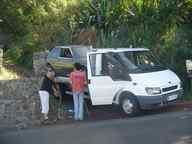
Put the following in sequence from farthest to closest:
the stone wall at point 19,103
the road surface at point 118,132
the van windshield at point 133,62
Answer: the stone wall at point 19,103
the van windshield at point 133,62
the road surface at point 118,132

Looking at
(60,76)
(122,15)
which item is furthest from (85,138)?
(122,15)

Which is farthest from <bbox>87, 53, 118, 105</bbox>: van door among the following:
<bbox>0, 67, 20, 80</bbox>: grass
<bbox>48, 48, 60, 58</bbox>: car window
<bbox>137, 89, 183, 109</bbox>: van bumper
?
<bbox>0, 67, 20, 80</bbox>: grass

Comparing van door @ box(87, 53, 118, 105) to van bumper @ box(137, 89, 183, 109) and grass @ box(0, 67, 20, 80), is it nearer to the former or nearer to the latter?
van bumper @ box(137, 89, 183, 109)

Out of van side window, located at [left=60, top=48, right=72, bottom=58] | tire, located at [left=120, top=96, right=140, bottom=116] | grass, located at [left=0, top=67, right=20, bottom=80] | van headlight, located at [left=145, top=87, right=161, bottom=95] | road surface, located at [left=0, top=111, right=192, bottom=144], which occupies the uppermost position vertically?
van side window, located at [left=60, top=48, right=72, bottom=58]

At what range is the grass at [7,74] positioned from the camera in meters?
24.2

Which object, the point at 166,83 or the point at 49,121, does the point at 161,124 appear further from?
the point at 49,121

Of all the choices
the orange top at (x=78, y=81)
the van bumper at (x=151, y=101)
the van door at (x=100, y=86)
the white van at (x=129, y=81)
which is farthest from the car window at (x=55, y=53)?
the van bumper at (x=151, y=101)

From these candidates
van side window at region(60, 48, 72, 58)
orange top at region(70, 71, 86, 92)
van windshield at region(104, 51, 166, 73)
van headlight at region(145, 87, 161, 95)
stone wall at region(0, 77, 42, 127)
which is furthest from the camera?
→ van side window at region(60, 48, 72, 58)

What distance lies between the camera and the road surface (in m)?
12.3

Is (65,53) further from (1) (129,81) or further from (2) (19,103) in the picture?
(1) (129,81)

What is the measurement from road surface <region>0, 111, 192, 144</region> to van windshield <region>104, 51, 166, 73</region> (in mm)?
1597

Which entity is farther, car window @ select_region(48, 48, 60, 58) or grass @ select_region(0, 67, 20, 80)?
grass @ select_region(0, 67, 20, 80)

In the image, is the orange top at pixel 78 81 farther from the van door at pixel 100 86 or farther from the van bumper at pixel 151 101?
the van bumper at pixel 151 101

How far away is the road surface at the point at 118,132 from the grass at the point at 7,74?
876 centimetres
